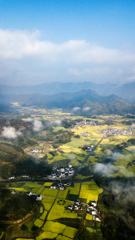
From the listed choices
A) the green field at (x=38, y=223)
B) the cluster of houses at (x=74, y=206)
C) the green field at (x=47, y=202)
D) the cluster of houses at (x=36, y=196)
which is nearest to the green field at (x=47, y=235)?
the green field at (x=38, y=223)

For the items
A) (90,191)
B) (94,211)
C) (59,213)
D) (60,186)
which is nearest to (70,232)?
(59,213)

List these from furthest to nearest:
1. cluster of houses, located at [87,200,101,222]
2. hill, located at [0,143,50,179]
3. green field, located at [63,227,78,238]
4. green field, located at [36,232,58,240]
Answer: hill, located at [0,143,50,179] → cluster of houses, located at [87,200,101,222] → green field, located at [63,227,78,238] → green field, located at [36,232,58,240]

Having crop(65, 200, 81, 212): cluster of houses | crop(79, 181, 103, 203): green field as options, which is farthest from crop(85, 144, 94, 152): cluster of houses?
crop(65, 200, 81, 212): cluster of houses

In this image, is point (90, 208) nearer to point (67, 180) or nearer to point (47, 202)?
point (47, 202)

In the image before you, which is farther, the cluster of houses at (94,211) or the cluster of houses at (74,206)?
the cluster of houses at (74,206)

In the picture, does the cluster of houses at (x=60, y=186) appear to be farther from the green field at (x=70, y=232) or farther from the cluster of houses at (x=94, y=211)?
the green field at (x=70, y=232)

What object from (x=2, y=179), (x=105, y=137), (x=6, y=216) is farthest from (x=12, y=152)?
(x=105, y=137)

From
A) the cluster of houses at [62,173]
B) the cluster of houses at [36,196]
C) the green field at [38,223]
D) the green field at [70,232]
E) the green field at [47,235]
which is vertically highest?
the cluster of houses at [62,173]

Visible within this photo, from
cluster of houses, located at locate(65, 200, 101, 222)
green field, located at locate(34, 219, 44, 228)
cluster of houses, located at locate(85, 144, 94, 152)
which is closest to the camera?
green field, located at locate(34, 219, 44, 228)

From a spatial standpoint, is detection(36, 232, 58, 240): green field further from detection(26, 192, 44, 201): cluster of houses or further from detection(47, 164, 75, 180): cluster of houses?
detection(47, 164, 75, 180): cluster of houses
